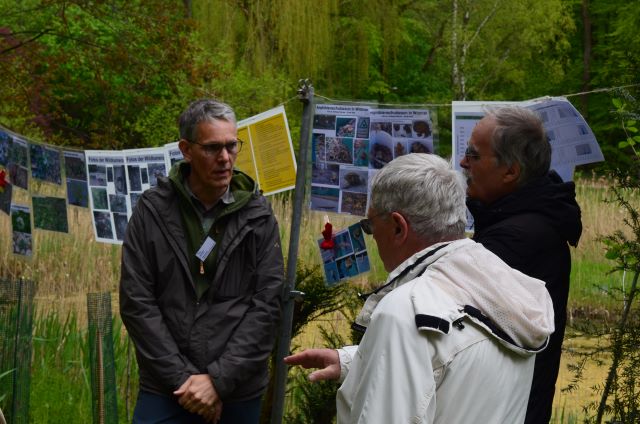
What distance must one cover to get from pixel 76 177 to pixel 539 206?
148 inches

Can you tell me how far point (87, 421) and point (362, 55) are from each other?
2173cm

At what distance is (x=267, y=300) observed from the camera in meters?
3.91

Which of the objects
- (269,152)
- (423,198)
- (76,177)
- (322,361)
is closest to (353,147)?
(269,152)

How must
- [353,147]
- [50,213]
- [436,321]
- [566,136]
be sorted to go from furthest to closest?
[50,213]
[353,147]
[566,136]
[436,321]

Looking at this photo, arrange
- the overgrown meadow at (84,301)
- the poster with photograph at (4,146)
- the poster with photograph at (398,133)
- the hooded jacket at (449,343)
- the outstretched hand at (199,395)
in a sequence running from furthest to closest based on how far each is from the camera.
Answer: the overgrown meadow at (84,301) < the poster with photograph at (4,146) < the poster with photograph at (398,133) < the outstretched hand at (199,395) < the hooded jacket at (449,343)

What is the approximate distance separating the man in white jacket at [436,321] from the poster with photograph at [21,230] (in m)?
4.08

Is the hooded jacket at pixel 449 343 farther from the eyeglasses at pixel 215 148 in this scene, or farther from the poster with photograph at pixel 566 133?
the poster with photograph at pixel 566 133

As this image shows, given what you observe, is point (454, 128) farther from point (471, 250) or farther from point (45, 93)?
point (45, 93)

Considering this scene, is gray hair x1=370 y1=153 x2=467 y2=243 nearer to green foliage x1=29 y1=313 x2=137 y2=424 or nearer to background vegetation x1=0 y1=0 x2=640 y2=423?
background vegetation x1=0 y1=0 x2=640 y2=423

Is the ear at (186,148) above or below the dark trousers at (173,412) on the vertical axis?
above

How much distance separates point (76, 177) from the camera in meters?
6.20

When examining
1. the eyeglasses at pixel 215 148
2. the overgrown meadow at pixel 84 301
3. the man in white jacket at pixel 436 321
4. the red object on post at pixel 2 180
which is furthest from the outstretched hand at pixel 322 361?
the red object on post at pixel 2 180

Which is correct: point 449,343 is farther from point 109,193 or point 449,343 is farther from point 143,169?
point 109,193

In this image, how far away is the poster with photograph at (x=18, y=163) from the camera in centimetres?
594
